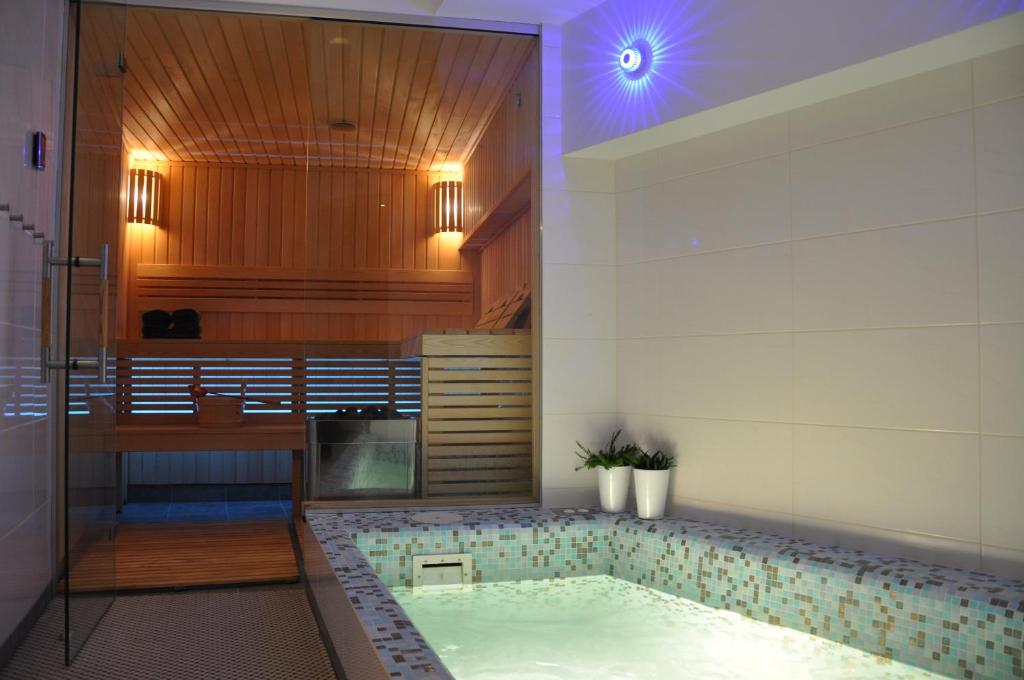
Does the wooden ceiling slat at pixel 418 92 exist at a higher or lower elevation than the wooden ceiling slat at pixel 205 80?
lower

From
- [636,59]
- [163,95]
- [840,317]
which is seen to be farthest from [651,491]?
[163,95]

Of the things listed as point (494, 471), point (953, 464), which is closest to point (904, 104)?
point (953, 464)

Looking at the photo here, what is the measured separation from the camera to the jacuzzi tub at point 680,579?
2.29 metres

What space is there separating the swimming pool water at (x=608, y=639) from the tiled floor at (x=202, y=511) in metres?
2.60

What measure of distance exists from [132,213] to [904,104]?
6.01m

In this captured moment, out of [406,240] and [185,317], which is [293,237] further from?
[406,240]

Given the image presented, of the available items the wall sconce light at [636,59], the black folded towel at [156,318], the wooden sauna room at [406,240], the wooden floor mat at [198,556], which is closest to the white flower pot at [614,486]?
the wooden sauna room at [406,240]

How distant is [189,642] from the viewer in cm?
309

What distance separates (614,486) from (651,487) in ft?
0.63

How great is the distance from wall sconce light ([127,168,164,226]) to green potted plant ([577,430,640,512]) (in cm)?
474

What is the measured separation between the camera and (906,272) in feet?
9.73

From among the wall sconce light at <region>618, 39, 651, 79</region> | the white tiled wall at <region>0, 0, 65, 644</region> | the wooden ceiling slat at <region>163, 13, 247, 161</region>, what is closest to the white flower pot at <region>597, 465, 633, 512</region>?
the wall sconce light at <region>618, 39, 651, 79</region>

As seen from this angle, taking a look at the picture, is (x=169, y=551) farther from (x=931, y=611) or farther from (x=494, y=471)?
(x=931, y=611)

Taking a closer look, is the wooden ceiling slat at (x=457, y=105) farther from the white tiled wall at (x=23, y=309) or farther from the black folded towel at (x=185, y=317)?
the black folded towel at (x=185, y=317)
